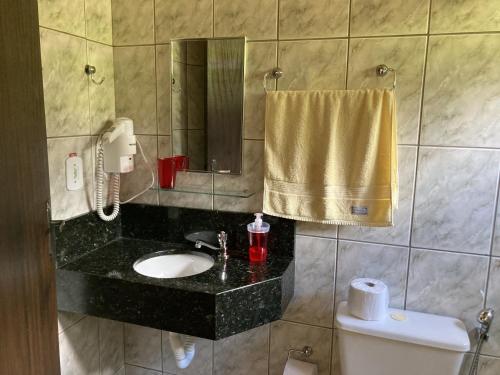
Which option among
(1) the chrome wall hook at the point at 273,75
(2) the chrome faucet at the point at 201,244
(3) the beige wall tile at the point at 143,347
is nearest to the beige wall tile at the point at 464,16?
(1) the chrome wall hook at the point at 273,75

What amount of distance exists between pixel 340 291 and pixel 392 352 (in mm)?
310

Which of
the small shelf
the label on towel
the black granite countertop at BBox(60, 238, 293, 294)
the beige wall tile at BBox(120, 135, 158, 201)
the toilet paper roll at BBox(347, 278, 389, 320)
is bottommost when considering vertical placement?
the toilet paper roll at BBox(347, 278, 389, 320)

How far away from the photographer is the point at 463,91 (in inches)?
55.2

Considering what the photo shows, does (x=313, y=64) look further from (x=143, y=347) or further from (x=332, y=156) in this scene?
(x=143, y=347)

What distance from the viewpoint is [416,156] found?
1.48m

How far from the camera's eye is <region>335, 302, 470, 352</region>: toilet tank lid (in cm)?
136

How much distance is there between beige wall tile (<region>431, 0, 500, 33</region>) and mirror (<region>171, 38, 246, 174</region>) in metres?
0.71

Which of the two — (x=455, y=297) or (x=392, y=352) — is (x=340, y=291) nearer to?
(x=392, y=352)

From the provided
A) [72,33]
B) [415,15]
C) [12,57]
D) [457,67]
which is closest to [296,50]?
[415,15]

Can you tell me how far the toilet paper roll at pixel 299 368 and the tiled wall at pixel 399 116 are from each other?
51 mm

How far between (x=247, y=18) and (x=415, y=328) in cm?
133

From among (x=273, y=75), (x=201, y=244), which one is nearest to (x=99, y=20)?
(x=273, y=75)

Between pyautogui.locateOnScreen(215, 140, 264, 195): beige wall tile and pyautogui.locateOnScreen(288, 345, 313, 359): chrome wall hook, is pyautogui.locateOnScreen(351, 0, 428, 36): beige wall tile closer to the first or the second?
pyautogui.locateOnScreen(215, 140, 264, 195): beige wall tile

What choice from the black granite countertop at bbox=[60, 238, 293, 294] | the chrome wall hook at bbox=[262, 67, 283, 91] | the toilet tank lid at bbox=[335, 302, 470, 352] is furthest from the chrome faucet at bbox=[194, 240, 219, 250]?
the chrome wall hook at bbox=[262, 67, 283, 91]
